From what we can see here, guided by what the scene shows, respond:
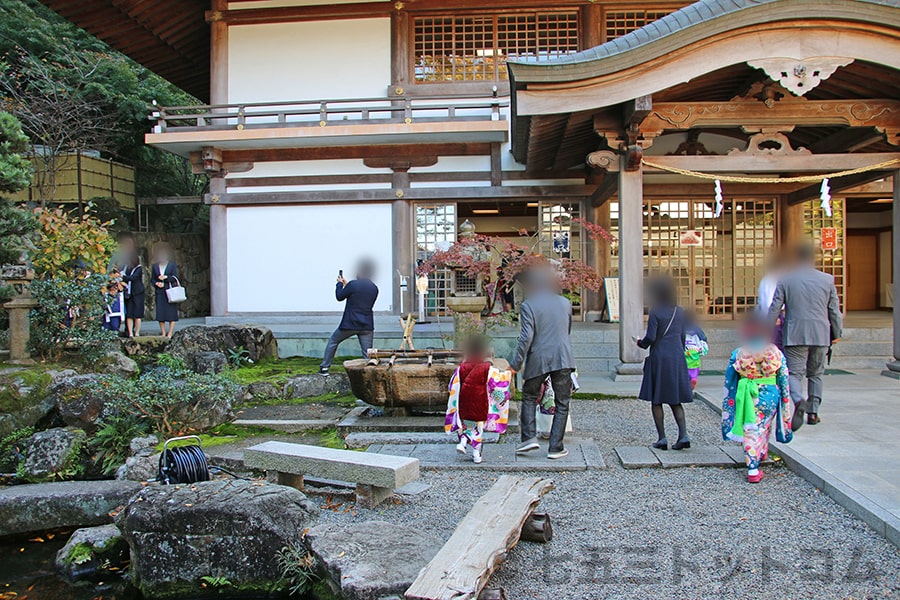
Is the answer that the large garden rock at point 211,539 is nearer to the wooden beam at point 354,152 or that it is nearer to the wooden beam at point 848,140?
the wooden beam at point 848,140

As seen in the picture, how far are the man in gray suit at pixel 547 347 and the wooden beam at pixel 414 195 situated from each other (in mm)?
7157

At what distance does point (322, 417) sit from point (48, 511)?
3087mm

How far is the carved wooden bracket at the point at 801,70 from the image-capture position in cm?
817

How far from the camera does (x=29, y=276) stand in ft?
29.4

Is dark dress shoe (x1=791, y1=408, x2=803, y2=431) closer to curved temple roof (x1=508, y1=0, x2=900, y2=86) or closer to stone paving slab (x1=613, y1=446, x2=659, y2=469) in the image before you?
stone paving slab (x1=613, y1=446, x2=659, y2=469)

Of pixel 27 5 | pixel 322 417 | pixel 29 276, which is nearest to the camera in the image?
pixel 322 417

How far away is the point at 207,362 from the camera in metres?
9.45

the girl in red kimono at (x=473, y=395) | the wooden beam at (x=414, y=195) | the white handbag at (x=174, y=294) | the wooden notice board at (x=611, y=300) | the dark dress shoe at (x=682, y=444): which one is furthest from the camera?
the wooden beam at (x=414, y=195)

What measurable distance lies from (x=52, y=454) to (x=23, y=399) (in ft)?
5.09

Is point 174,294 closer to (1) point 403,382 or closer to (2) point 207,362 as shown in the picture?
(2) point 207,362

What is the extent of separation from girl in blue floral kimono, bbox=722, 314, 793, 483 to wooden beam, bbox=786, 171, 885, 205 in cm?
626

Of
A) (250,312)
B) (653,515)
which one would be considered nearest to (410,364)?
(653,515)

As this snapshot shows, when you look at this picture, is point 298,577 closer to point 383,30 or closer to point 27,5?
point 383,30

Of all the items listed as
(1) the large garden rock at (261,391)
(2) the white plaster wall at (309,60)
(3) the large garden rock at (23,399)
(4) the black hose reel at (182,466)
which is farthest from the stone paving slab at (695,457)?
(2) the white plaster wall at (309,60)
